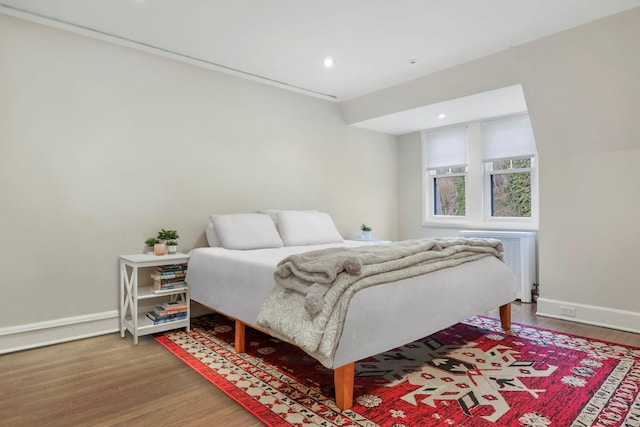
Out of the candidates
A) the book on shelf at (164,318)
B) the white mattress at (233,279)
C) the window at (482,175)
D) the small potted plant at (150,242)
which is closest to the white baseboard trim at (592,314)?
the window at (482,175)

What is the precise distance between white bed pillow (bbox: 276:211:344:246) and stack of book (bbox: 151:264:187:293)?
97 cm

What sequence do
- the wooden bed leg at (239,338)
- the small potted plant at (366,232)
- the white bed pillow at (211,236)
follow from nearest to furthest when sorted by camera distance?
the wooden bed leg at (239,338) < the white bed pillow at (211,236) < the small potted plant at (366,232)

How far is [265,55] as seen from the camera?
11.4 feet

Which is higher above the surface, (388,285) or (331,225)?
(331,225)

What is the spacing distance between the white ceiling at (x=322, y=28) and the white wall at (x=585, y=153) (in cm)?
15

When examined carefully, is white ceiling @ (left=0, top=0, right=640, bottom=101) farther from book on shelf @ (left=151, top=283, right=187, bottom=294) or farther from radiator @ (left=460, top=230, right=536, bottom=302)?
book on shelf @ (left=151, top=283, right=187, bottom=294)

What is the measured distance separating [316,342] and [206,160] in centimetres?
247

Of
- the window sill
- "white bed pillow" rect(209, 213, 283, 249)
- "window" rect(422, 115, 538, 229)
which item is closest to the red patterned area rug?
"white bed pillow" rect(209, 213, 283, 249)

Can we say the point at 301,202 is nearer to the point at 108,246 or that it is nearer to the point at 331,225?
the point at 331,225

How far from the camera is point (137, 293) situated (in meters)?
2.92

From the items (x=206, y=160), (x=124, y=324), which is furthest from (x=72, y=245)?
(x=206, y=160)

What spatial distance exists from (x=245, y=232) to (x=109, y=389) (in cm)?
157

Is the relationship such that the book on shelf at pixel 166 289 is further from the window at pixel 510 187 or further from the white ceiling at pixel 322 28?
the window at pixel 510 187

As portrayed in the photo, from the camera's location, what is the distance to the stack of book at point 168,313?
118 inches
